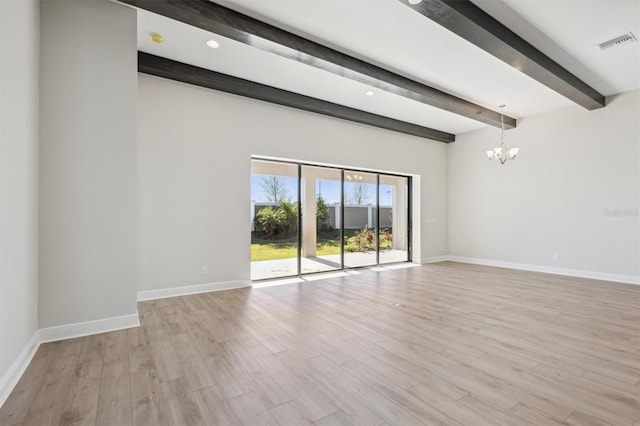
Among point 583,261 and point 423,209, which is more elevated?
point 423,209

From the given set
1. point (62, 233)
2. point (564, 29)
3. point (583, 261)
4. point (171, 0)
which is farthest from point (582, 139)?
point (62, 233)

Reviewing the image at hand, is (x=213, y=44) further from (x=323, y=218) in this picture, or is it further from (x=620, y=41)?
(x=620, y=41)

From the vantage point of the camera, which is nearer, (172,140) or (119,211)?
(119,211)

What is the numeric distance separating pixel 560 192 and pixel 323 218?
507cm

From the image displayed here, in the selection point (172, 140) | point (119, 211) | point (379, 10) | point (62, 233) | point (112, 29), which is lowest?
point (62, 233)

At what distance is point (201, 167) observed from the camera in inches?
185

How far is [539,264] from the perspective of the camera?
654cm

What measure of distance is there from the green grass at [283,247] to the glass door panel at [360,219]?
0.35 metres

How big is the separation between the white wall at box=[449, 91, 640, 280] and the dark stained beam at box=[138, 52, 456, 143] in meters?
2.61

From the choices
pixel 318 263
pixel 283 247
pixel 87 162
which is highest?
pixel 87 162

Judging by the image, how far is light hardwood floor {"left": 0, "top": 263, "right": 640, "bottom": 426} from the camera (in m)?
1.83

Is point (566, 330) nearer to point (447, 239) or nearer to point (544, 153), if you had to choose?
point (544, 153)

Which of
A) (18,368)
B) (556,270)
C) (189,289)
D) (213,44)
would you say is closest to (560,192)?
(556,270)

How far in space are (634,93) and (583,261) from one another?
10.7 feet
